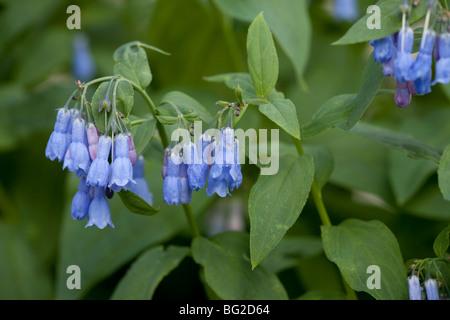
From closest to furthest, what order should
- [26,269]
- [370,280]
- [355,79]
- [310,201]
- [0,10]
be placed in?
[370,280]
[26,269]
[310,201]
[355,79]
[0,10]

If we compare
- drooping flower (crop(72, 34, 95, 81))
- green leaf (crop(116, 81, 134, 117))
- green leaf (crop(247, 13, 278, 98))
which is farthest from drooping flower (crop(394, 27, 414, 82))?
drooping flower (crop(72, 34, 95, 81))

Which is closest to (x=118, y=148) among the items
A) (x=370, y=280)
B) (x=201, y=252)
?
(x=201, y=252)

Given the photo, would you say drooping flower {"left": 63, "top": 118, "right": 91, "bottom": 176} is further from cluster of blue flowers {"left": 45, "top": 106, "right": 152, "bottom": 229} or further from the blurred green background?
the blurred green background

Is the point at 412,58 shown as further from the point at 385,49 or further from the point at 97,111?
the point at 97,111

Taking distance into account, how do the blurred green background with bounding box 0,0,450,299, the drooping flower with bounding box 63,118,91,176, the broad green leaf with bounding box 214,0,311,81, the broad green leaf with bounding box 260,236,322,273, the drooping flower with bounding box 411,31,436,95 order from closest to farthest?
the drooping flower with bounding box 411,31,436,95 → the drooping flower with bounding box 63,118,91,176 → the broad green leaf with bounding box 260,236,322,273 → the blurred green background with bounding box 0,0,450,299 → the broad green leaf with bounding box 214,0,311,81

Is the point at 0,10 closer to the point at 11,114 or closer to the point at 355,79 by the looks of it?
the point at 11,114

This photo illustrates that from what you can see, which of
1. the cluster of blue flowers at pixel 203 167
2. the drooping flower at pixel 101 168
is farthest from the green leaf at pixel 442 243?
the drooping flower at pixel 101 168
